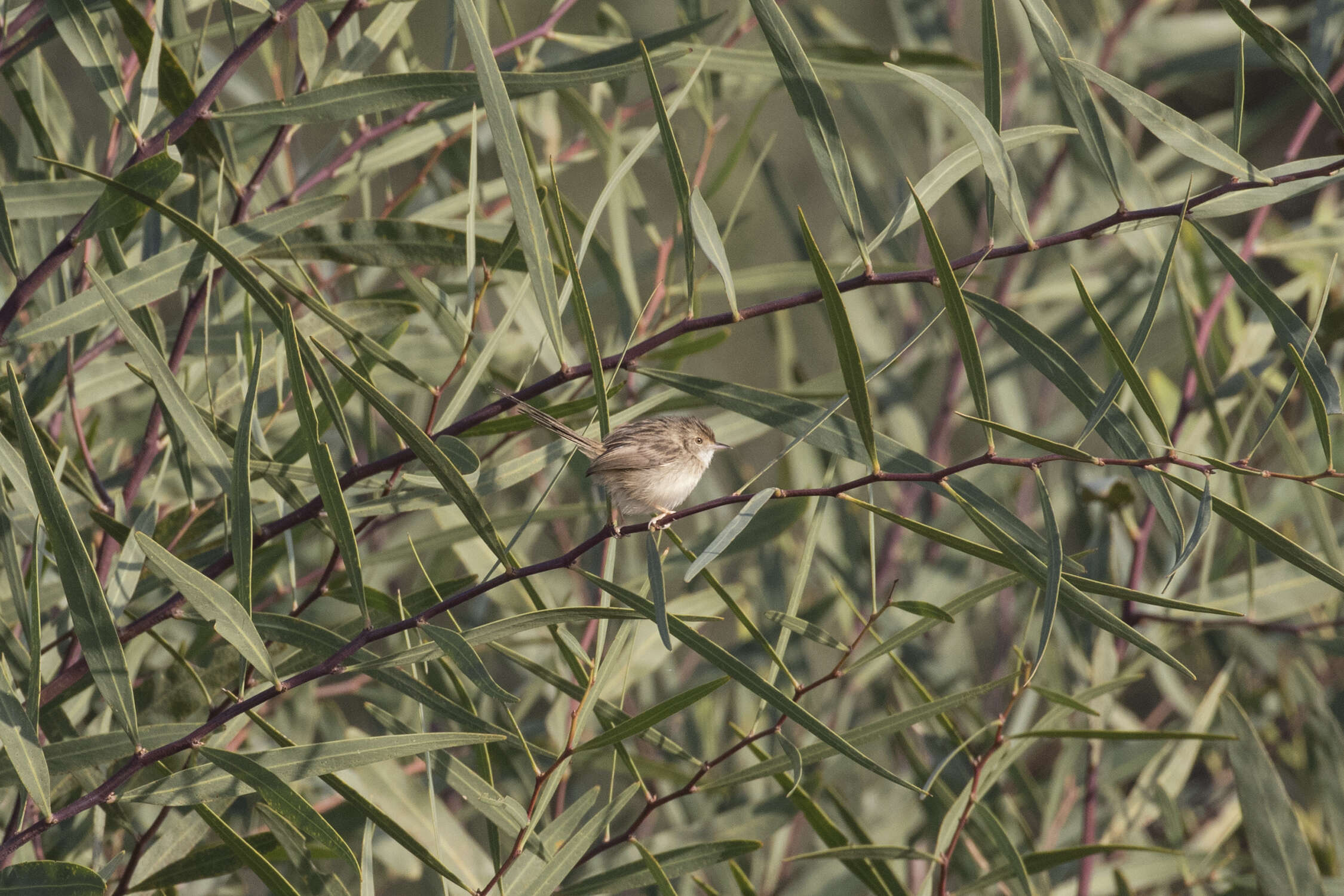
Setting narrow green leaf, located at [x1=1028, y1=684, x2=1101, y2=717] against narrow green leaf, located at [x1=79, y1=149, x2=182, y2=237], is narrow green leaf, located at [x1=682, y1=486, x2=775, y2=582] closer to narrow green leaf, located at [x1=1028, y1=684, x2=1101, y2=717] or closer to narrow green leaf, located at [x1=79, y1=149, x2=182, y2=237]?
narrow green leaf, located at [x1=1028, y1=684, x2=1101, y2=717]

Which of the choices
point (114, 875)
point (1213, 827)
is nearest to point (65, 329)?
point (114, 875)

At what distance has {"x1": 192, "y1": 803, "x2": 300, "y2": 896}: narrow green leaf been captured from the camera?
104cm

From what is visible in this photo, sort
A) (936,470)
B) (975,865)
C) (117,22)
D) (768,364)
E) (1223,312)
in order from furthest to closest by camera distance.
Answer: (768,364) < (1223,312) < (117,22) < (975,865) < (936,470)

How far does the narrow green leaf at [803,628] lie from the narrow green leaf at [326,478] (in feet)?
1.39

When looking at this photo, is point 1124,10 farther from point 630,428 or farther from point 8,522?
point 8,522

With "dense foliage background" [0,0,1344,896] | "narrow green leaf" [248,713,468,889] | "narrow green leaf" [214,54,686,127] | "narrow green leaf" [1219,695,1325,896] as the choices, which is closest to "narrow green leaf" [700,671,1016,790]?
"dense foliage background" [0,0,1344,896]

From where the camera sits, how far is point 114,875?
1635 mm

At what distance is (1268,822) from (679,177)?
129cm

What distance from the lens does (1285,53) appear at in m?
1.09

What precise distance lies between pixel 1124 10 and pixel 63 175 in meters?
2.82

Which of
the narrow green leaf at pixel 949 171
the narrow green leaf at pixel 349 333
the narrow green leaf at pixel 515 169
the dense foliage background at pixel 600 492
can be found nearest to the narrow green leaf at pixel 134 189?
the dense foliage background at pixel 600 492

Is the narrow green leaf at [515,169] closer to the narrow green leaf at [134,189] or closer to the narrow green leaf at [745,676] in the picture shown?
the narrow green leaf at [745,676]

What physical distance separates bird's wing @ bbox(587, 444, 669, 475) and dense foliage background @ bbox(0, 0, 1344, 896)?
0.10m

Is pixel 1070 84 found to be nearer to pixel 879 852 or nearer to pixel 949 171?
pixel 949 171
